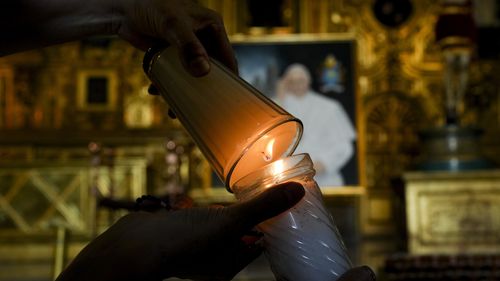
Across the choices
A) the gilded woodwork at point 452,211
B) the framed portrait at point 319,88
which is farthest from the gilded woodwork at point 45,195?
the gilded woodwork at point 452,211

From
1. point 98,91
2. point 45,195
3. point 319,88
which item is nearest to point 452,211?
point 319,88

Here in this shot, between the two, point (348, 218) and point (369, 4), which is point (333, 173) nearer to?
point (348, 218)

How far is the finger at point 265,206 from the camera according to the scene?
15.2 inches

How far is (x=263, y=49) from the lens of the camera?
249 inches

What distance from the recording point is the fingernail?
0.46 m

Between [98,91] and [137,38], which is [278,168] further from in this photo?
[98,91]

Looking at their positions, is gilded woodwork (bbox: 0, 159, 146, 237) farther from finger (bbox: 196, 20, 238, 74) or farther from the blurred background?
finger (bbox: 196, 20, 238, 74)

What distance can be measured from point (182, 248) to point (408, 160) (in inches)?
235

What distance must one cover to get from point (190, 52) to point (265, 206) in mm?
133

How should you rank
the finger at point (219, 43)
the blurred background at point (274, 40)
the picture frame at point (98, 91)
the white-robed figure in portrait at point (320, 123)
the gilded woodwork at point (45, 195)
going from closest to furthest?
1. the finger at point (219, 43)
2. the gilded woodwork at point (45, 195)
3. the blurred background at point (274, 40)
4. the white-robed figure in portrait at point (320, 123)
5. the picture frame at point (98, 91)

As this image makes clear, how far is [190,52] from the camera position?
467 mm

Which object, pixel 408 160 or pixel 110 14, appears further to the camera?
pixel 408 160

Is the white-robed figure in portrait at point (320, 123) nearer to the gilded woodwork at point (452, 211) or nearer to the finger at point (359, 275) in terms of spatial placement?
the gilded woodwork at point (452, 211)

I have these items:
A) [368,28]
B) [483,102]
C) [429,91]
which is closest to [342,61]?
[368,28]
